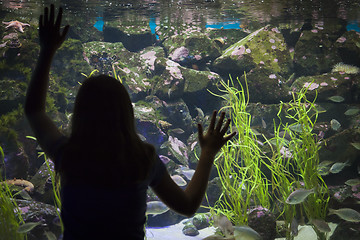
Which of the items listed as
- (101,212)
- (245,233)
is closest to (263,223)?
(245,233)

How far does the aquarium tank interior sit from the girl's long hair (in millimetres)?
3736

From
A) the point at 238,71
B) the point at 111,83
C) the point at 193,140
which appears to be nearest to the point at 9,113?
the point at 193,140

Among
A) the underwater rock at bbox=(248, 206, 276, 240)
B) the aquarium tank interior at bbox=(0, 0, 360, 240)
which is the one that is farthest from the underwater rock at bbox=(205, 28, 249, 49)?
the underwater rock at bbox=(248, 206, 276, 240)

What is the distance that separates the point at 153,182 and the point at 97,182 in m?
0.33

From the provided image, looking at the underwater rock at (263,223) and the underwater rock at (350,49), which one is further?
the underwater rock at (350,49)

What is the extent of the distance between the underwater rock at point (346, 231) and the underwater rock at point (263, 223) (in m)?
1.11

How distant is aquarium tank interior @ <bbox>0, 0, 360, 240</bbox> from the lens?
6.48 metres

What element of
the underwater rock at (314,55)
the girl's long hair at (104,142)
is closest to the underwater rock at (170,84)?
the underwater rock at (314,55)

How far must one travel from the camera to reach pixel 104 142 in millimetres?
1598

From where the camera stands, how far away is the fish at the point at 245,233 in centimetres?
390

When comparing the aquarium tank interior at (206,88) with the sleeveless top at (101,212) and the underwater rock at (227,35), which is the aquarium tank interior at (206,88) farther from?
the sleeveless top at (101,212)

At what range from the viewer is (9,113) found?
8.30 meters

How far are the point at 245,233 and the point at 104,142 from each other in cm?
317

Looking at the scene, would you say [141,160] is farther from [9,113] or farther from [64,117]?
[64,117]
